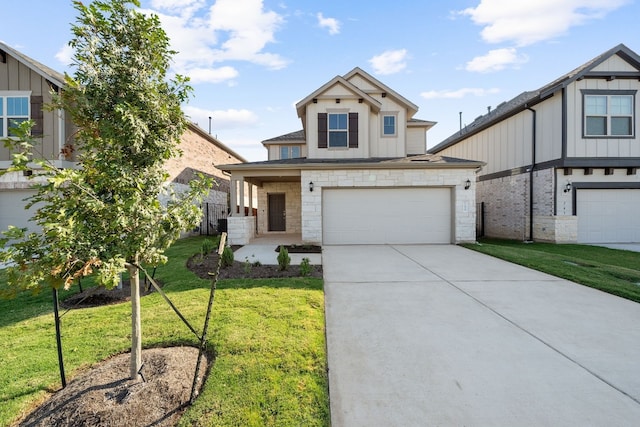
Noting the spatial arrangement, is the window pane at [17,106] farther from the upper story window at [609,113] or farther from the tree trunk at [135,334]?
the upper story window at [609,113]

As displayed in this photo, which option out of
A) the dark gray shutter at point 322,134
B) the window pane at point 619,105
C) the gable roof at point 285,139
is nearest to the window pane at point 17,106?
the gable roof at point 285,139

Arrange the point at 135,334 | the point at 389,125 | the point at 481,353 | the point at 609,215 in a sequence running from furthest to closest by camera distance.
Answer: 1. the point at 389,125
2. the point at 609,215
3. the point at 481,353
4. the point at 135,334

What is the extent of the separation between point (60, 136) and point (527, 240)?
1980 centimetres

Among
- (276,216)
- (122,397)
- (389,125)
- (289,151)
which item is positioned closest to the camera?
(122,397)

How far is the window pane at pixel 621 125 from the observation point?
38.8 ft

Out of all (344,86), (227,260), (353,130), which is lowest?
(227,260)

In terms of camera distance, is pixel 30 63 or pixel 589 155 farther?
pixel 589 155

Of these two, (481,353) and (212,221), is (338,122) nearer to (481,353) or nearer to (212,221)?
(212,221)

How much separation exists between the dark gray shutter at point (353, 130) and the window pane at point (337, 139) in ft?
0.86

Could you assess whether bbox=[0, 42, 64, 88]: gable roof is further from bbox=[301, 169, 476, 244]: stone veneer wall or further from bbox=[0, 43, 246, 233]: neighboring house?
bbox=[301, 169, 476, 244]: stone veneer wall

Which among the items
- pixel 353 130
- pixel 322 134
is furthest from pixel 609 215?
pixel 322 134

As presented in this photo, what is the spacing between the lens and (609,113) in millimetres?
11812

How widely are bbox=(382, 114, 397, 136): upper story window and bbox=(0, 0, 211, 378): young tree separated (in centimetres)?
1196

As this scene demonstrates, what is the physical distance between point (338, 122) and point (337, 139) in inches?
29.3
